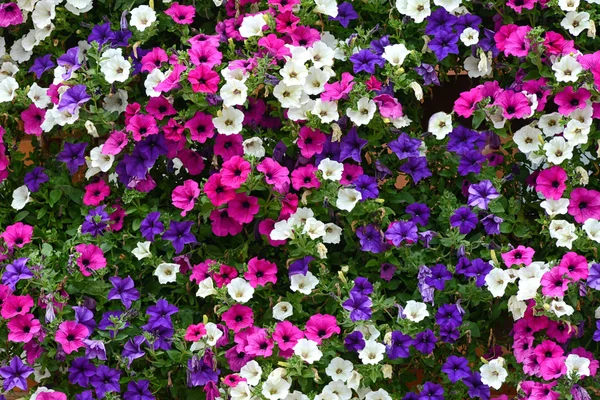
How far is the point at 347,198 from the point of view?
290cm

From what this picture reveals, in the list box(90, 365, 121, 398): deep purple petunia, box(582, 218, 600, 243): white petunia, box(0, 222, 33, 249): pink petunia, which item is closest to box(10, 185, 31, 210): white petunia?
box(0, 222, 33, 249): pink petunia

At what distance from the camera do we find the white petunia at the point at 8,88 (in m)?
3.08

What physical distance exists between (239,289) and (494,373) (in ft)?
2.65

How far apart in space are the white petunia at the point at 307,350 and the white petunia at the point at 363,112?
68 centimetres

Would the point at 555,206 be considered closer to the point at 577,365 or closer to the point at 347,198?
the point at 577,365

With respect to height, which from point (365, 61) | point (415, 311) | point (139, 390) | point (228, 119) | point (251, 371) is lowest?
point (139, 390)

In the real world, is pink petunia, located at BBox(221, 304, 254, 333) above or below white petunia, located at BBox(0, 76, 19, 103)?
below

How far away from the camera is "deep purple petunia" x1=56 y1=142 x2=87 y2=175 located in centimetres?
309

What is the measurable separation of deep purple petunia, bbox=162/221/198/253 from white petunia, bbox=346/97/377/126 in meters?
0.59

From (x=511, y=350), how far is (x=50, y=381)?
1486 mm

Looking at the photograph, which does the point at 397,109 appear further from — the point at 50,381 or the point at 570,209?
the point at 50,381

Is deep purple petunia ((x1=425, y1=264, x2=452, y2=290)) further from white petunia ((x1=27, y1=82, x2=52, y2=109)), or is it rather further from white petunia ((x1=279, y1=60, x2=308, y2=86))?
white petunia ((x1=27, y1=82, x2=52, y2=109))

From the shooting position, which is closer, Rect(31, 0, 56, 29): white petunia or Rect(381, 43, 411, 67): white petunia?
Rect(381, 43, 411, 67): white petunia

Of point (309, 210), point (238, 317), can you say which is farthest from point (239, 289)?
point (309, 210)
